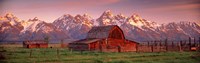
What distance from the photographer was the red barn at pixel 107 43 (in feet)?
218

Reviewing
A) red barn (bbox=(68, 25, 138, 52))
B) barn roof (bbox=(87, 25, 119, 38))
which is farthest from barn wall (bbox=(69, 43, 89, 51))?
barn roof (bbox=(87, 25, 119, 38))

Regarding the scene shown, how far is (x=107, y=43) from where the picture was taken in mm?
68625

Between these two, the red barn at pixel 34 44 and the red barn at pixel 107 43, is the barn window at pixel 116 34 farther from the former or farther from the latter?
the red barn at pixel 34 44

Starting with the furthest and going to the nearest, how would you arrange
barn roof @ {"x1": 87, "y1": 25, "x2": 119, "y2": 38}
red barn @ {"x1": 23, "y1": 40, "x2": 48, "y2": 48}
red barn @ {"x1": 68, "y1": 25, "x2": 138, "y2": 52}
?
red barn @ {"x1": 23, "y1": 40, "x2": 48, "y2": 48}
barn roof @ {"x1": 87, "y1": 25, "x2": 119, "y2": 38}
red barn @ {"x1": 68, "y1": 25, "x2": 138, "y2": 52}

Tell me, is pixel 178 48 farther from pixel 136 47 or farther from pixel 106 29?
pixel 106 29

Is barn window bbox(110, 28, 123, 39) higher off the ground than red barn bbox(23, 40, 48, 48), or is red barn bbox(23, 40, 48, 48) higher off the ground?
barn window bbox(110, 28, 123, 39)

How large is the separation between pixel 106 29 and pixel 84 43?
23.6ft

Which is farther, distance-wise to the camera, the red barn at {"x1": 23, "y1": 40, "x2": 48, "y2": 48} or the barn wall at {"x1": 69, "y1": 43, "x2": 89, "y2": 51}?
the red barn at {"x1": 23, "y1": 40, "x2": 48, "y2": 48}

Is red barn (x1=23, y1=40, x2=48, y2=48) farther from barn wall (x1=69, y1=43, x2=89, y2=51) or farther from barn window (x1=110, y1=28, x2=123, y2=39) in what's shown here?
barn window (x1=110, y1=28, x2=123, y2=39)

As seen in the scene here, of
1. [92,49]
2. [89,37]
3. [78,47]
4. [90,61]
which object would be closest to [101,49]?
[92,49]

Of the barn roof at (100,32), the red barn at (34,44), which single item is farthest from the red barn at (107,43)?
the red barn at (34,44)

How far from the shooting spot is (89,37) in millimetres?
77188

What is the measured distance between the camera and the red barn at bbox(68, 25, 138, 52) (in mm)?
66438

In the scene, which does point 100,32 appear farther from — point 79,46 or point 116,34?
point 79,46
